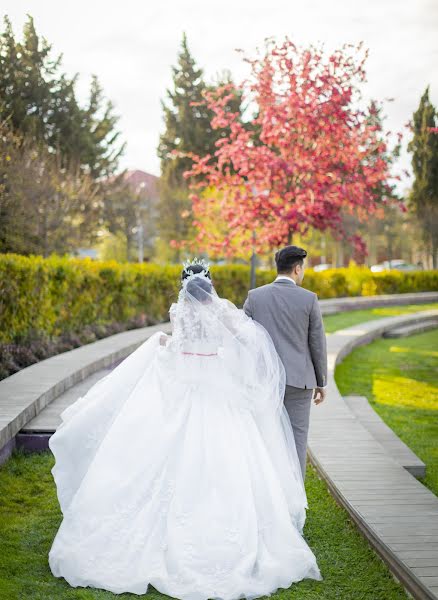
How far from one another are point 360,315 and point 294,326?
21.5 m

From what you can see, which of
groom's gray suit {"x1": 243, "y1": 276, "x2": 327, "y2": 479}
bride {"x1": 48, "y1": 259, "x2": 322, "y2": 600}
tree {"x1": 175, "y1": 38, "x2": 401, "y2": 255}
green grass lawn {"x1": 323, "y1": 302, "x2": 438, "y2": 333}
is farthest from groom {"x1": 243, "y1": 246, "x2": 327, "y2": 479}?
green grass lawn {"x1": 323, "y1": 302, "x2": 438, "y2": 333}

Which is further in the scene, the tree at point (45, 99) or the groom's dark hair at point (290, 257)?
the tree at point (45, 99)

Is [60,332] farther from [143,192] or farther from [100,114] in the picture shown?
[143,192]

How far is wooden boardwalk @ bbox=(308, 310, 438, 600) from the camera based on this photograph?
4.36 metres

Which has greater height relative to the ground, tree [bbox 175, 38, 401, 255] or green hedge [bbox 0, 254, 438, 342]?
tree [bbox 175, 38, 401, 255]

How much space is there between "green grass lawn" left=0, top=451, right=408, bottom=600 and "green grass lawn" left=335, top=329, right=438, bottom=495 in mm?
1625

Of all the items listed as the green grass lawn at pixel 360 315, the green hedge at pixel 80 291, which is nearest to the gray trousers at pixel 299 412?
the green hedge at pixel 80 291

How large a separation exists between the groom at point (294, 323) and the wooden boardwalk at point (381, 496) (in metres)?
0.98

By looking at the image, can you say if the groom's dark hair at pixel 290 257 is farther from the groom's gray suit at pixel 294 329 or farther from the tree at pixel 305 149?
the tree at pixel 305 149

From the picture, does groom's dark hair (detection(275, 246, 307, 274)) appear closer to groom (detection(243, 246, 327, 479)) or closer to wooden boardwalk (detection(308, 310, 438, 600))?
groom (detection(243, 246, 327, 479))

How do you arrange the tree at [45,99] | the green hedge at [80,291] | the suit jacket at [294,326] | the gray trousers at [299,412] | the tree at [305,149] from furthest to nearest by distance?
the tree at [45,99] < the tree at [305,149] < the green hedge at [80,291] < the gray trousers at [299,412] < the suit jacket at [294,326]

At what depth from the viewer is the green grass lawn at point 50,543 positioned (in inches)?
170

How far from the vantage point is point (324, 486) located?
20.9ft

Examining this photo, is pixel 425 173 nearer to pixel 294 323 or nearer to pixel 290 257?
pixel 290 257
